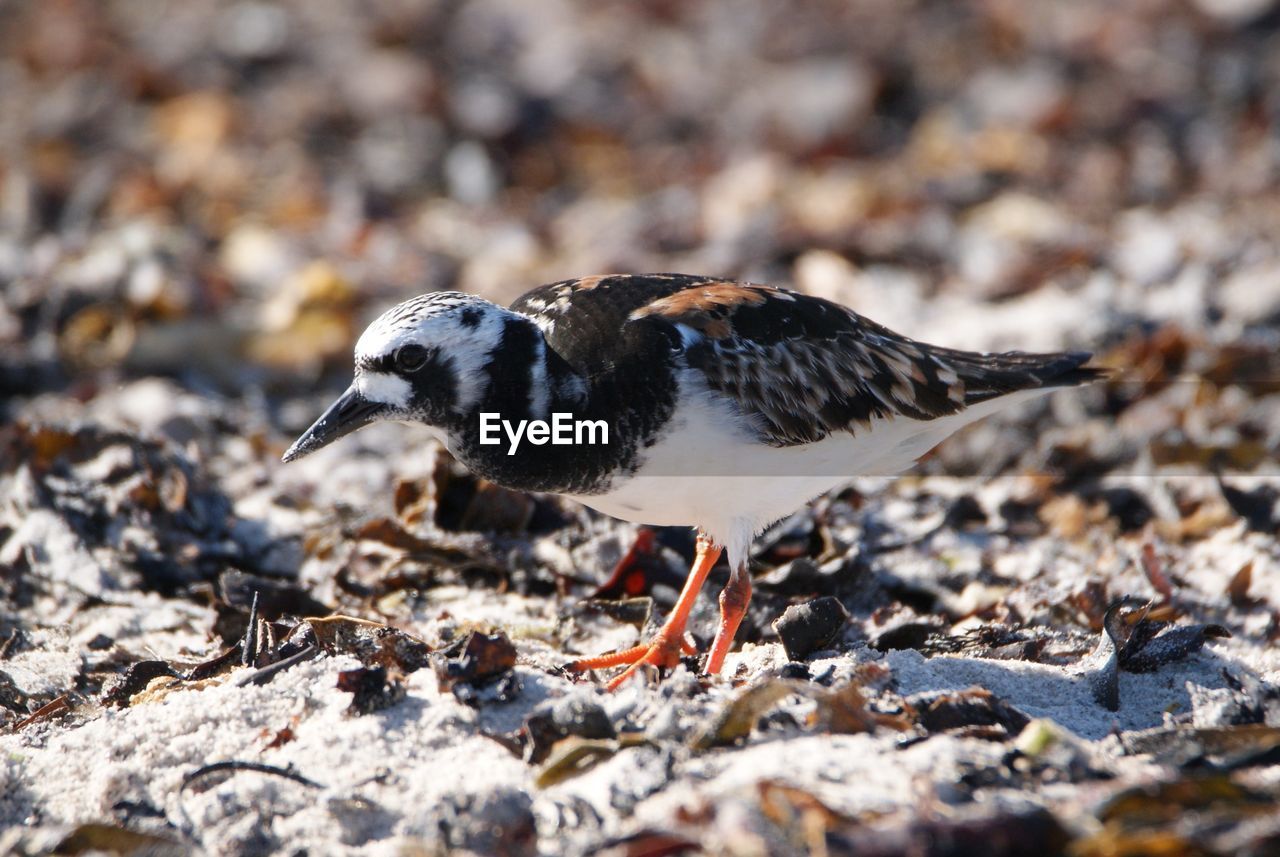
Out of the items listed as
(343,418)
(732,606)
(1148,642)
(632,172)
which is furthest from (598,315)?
(632,172)

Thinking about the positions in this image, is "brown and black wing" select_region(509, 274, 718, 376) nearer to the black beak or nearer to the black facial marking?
the black facial marking

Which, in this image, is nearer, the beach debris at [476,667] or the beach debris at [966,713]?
the beach debris at [966,713]

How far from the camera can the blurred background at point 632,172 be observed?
18.1ft

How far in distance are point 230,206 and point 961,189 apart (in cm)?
392

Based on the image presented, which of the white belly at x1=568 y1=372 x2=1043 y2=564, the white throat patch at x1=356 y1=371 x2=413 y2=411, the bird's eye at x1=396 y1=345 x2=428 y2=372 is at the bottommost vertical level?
the white belly at x1=568 y1=372 x2=1043 y2=564

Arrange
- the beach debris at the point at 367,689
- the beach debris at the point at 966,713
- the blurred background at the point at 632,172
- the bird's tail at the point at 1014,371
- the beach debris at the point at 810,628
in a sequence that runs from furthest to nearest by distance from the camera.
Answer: the blurred background at the point at 632,172 → the bird's tail at the point at 1014,371 → the beach debris at the point at 810,628 → the beach debris at the point at 367,689 → the beach debris at the point at 966,713

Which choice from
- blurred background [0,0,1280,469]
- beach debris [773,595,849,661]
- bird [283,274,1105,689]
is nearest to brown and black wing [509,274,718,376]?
bird [283,274,1105,689]

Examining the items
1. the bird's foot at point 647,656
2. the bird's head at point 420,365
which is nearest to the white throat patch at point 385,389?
the bird's head at point 420,365

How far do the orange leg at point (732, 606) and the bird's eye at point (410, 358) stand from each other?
3.10 feet

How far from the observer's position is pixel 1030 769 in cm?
240

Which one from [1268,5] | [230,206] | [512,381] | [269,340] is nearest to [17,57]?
[230,206]

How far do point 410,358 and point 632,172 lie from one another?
4906 millimetres

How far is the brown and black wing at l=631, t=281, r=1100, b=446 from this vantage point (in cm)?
322

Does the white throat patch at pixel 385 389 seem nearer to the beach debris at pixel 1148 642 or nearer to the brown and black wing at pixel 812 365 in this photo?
the brown and black wing at pixel 812 365
